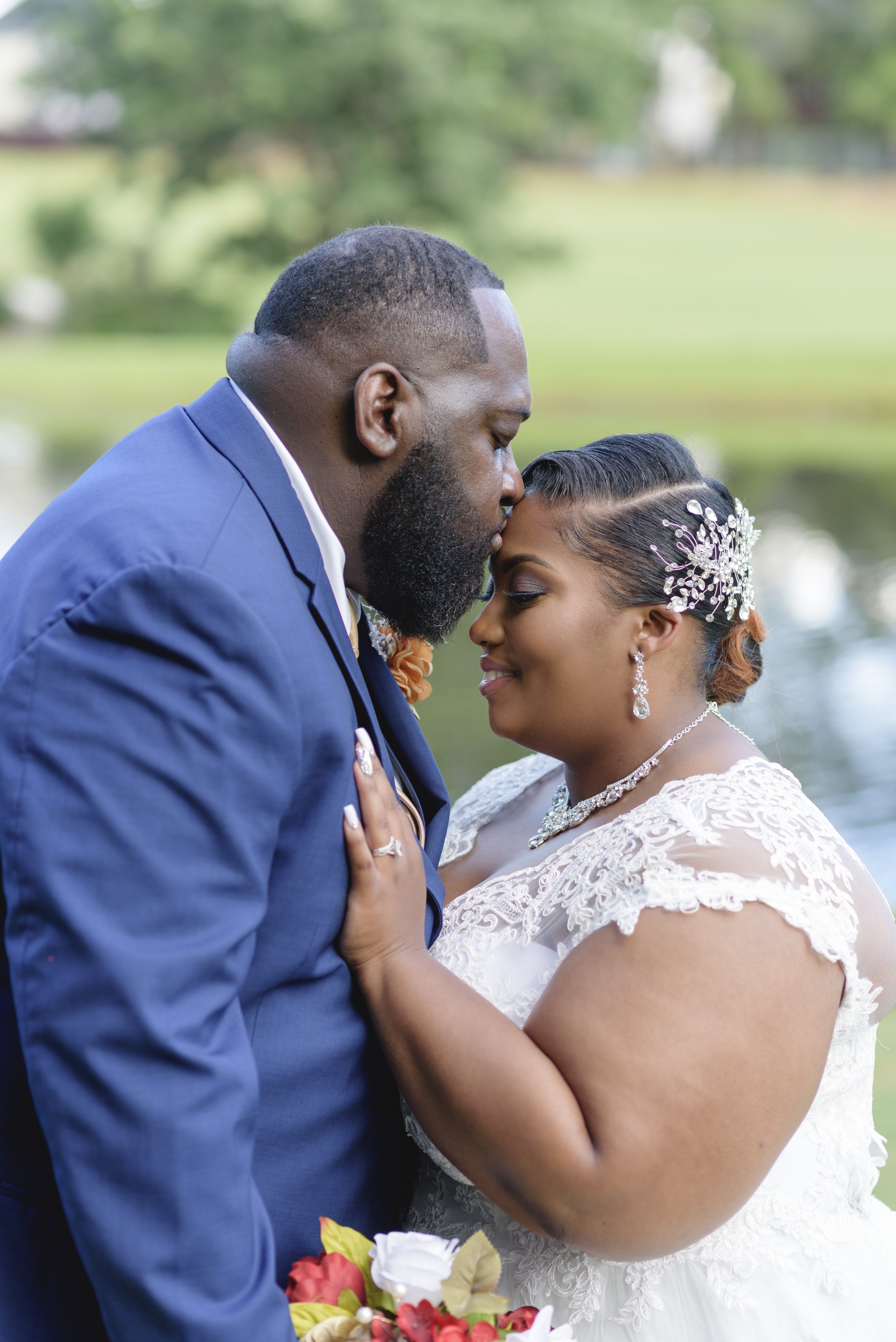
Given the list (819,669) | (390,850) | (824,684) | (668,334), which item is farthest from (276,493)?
(668,334)

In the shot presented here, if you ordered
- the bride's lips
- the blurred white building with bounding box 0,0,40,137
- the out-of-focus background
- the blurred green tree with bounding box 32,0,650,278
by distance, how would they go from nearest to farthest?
the bride's lips, the out-of-focus background, the blurred green tree with bounding box 32,0,650,278, the blurred white building with bounding box 0,0,40,137

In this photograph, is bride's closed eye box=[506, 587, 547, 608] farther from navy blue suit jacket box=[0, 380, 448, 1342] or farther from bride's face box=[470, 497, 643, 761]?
navy blue suit jacket box=[0, 380, 448, 1342]

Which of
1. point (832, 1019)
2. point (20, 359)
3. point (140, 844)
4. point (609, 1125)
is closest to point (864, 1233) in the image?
point (832, 1019)

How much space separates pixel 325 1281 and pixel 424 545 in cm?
115

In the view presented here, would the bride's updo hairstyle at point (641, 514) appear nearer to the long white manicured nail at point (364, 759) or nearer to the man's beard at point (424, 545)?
the man's beard at point (424, 545)

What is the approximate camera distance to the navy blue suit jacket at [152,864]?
161 centimetres

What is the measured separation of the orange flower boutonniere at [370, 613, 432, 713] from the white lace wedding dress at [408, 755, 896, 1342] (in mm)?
476

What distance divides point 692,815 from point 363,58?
3117cm

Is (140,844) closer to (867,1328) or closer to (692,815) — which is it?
(692,815)

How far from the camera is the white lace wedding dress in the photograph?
7.20 ft

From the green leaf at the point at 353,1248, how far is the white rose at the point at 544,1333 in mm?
211

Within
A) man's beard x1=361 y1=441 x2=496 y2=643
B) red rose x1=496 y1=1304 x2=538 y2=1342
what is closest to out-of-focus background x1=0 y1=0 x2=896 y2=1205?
man's beard x1=361 y1=441 x2=496 y2=643

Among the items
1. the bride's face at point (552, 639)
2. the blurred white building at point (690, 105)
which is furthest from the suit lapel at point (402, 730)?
the blurred white building at point (690, 105)

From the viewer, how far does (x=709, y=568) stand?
275cm
